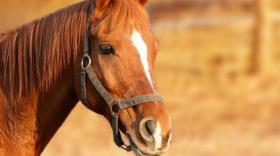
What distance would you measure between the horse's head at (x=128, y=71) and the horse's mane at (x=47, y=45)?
0.02m

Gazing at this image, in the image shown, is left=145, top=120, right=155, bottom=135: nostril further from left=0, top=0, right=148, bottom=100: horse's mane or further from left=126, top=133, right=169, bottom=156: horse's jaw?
left=0, top=0, right=148, bottom=100: horse's mane

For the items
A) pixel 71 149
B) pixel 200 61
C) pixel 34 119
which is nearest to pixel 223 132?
pixel 71 149

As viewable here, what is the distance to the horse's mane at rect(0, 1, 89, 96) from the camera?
15.5 ft

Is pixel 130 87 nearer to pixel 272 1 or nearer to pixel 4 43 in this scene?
pixel 4 43

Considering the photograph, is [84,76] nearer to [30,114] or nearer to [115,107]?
[115,107]

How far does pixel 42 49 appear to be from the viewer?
4.75 m

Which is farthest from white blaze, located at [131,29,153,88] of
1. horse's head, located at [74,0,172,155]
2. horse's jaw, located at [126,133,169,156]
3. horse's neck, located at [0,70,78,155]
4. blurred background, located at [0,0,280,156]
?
blurred background, located at [0,0,280,156]

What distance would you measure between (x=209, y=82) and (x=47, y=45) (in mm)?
10692

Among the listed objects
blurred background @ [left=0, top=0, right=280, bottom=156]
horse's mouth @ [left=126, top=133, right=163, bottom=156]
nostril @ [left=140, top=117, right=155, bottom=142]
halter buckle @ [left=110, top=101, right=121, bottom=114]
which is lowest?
blurred background @ [left=0, top=0, right=280, bottom=156]

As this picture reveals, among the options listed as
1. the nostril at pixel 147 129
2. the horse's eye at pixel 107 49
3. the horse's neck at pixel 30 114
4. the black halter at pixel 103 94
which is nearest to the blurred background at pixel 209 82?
the horse's neck at pixel 30 114

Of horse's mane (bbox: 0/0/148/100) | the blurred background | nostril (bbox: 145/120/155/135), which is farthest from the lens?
the blurred background

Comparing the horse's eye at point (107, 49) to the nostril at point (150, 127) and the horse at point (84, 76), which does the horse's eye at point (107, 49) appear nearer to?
the horse at point (84, 76)

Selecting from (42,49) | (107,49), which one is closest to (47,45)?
(42,49)

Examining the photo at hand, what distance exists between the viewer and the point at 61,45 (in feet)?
15.5
